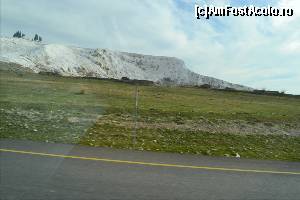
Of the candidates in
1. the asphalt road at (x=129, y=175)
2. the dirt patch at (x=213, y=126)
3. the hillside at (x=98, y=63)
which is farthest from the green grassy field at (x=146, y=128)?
the hillside at (x=98, y=63)

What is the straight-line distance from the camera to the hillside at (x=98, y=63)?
7238 cm

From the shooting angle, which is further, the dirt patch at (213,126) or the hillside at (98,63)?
the hillside at (98,63)

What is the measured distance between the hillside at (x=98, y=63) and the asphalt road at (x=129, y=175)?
185 ft

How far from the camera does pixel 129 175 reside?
8.17 m

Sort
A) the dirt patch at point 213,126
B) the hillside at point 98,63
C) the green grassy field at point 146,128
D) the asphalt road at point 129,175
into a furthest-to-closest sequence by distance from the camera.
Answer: the hillside at point 98,63
the dirt patch at point 213,126
the green grassy field at point 146,128
the asphalt road at point 129,175

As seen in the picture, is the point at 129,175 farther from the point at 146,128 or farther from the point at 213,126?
the point at 213,126

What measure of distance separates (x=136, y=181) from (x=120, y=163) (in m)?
1.62

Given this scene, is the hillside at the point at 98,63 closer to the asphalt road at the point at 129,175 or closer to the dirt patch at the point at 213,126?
the dirt patch at the point at 213,126

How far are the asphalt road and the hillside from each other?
56.4m

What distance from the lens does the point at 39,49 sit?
8325 cm

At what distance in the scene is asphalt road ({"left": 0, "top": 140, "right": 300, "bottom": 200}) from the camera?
6.90 meters

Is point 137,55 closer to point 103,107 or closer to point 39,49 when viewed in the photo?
point 39,49

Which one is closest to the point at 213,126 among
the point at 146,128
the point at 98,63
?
the point at 146,128

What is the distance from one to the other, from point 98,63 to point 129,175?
2718 inches
